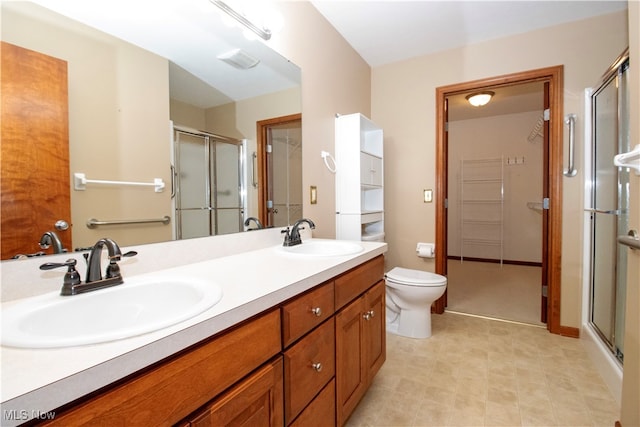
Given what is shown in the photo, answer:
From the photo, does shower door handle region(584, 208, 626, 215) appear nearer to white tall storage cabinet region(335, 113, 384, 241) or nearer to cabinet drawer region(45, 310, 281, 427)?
white tall storage cabinet region(335, 113, 384, 241)

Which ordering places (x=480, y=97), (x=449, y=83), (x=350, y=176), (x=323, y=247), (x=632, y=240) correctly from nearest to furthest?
1. (x=632, y=240)
2. (x=323, y=247)
3. (x=350, y=176)
4. (x=449, y=83)
5. (x=480, y=97)

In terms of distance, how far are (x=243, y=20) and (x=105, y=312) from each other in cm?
A: 134

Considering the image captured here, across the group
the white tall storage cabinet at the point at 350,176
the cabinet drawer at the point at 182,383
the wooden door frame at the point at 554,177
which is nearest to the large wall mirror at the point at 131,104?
the cabinet drawer at the point at 182,383

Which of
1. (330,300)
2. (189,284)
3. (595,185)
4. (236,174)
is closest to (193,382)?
(189,284)

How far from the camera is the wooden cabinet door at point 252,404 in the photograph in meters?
0.62

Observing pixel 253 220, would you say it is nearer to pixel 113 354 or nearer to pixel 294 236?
pixel 294 236

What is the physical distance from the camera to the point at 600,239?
1.95 m

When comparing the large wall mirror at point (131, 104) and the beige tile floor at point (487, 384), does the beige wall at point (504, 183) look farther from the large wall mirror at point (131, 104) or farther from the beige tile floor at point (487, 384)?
the large wall mirror at point (131, 104)

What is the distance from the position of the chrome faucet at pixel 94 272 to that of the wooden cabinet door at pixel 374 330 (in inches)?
39.8

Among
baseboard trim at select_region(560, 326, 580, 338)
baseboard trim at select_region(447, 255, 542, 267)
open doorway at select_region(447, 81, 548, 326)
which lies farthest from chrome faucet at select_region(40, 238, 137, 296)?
baseboard trim at select_region(447, 255, 542, 267)

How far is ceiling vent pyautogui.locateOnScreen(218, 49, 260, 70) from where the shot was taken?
1359 mm

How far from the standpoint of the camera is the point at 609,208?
1814mm

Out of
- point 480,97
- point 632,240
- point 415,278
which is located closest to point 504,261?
point 480,97

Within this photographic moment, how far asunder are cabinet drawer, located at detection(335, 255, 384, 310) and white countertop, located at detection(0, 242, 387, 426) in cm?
24
